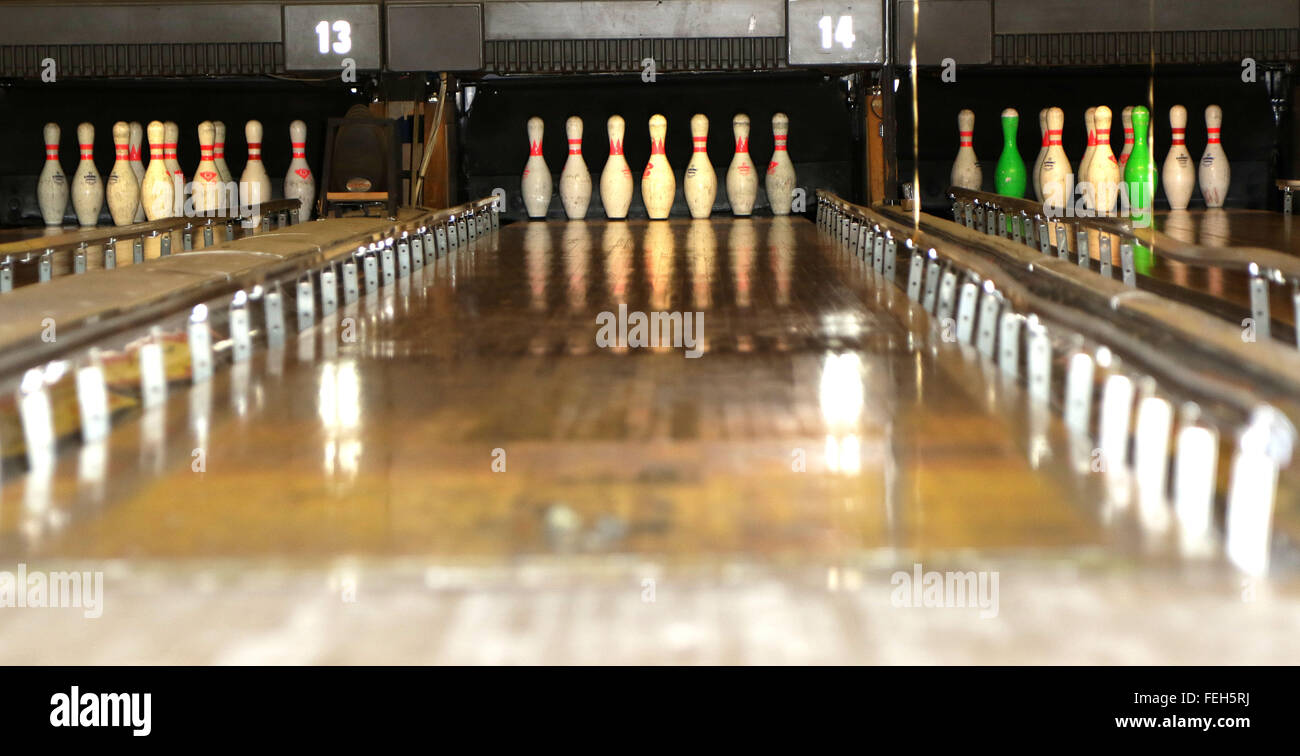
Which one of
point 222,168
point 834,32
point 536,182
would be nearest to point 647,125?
point 536,182

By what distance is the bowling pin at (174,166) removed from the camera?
6.18m

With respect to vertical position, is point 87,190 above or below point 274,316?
above

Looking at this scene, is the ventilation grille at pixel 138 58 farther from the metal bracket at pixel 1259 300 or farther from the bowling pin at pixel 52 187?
the metal bracket at pixel 1259 300

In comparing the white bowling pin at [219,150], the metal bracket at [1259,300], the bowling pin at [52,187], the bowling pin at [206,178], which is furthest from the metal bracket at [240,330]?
the bowling pin at [52,187]

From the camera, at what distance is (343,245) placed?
3.34m

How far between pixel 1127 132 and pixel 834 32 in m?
1.39

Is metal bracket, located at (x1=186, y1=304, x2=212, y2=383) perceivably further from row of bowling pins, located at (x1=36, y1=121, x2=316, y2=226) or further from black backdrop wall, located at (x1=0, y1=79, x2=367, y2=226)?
black backdrop wall, located at (x1=0, y1=79, x2=367, y2=226)

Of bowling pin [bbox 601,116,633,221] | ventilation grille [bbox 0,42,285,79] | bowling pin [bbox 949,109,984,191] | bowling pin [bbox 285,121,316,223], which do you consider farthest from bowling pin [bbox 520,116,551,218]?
bowling pin [bbox 949,109,984,191]

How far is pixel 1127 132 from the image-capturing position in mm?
6043

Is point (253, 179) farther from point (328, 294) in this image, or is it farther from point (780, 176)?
point (328, 294)

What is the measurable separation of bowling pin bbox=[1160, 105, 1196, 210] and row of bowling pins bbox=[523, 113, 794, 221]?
157 cm

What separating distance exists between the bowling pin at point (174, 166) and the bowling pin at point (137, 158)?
0.14m

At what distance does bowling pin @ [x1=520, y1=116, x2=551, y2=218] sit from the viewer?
6328mm

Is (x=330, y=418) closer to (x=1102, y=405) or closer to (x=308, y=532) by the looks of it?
(x=308, y=532)
